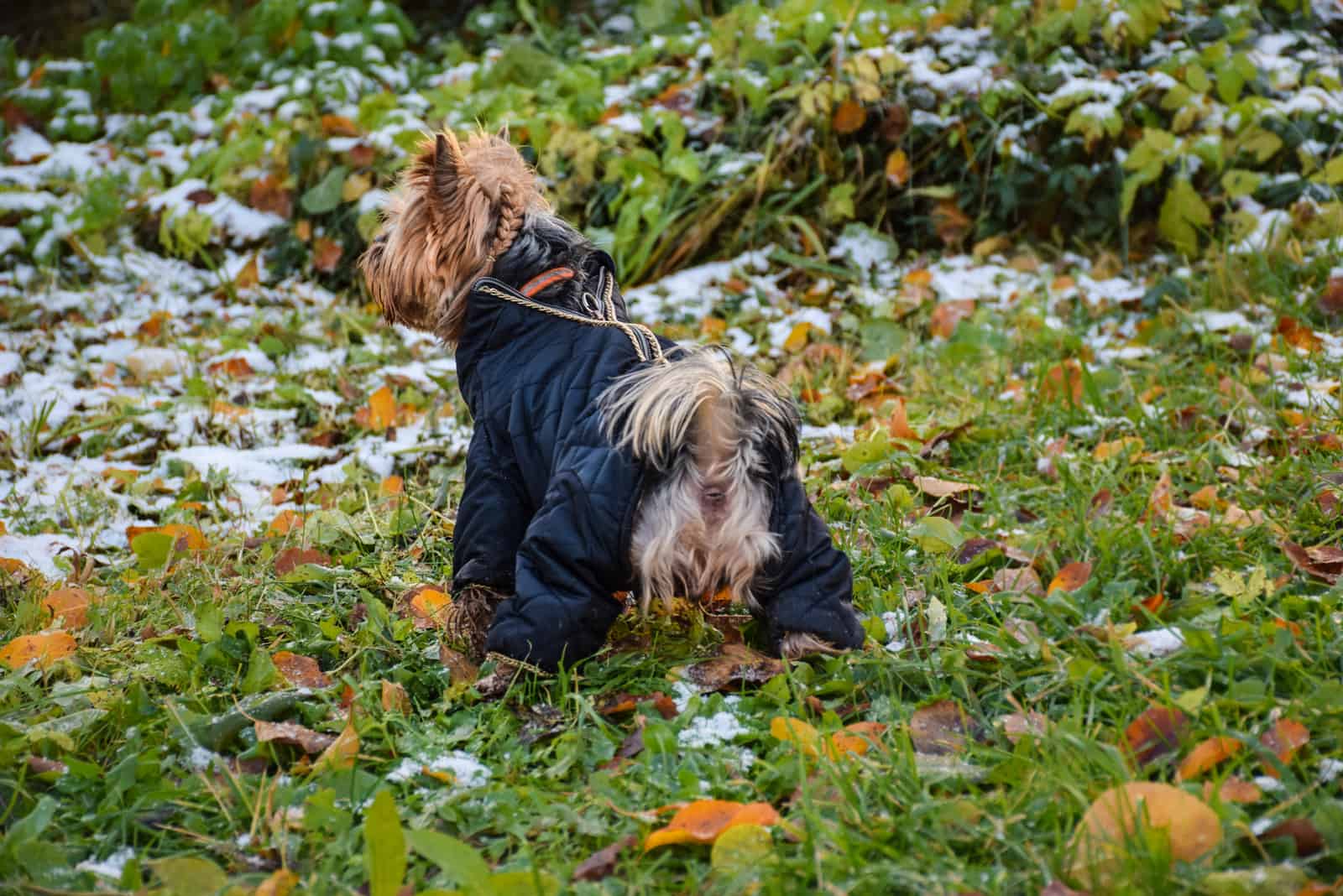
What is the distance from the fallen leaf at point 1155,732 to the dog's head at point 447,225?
2.01 meters

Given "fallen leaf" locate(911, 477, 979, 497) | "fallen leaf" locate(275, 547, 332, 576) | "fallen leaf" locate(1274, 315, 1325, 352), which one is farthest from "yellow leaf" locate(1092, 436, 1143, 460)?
"fallen leaf" locate(275, 547, 332, 576)

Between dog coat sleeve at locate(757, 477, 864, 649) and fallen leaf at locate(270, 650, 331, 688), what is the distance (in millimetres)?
1158

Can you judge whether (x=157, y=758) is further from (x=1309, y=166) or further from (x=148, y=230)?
(x=1309, y=166)

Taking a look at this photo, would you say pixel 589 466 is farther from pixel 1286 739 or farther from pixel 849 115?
pixel 849 115

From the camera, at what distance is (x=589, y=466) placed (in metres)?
2.64

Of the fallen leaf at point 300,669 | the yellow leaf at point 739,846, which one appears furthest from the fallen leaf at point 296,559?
the yellow leaf at point 739,846

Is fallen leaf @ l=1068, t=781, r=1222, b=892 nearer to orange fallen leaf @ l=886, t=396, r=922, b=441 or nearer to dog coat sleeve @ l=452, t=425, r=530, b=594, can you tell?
dog coat sleeve @ l=452, t=425, r=530, b=594

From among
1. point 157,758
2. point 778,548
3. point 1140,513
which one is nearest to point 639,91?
point 1140,513

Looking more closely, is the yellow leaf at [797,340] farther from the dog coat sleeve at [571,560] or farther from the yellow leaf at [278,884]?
the yellow leaf at [278,884]

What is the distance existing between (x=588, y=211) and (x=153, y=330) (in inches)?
94.5

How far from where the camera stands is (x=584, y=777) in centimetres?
252

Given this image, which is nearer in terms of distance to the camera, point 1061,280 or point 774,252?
point 1061,280

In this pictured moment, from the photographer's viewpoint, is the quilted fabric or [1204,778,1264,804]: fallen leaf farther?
the quilted fabric

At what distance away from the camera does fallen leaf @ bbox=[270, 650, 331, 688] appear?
2.93 m
